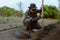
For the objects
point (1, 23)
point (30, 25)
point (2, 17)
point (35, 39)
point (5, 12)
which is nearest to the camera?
point (35, 39)

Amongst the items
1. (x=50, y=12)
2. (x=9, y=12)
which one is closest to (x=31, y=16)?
(x=9, y=12)

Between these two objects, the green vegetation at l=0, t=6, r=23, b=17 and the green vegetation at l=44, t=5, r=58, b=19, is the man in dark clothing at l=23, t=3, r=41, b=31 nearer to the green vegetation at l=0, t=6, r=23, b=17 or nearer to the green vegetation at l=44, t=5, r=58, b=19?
the green vegetation at l=0, t=6, r=23, b=17

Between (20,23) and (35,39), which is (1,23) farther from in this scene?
(35,39)

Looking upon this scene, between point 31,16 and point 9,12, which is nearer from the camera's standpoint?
point 31,16

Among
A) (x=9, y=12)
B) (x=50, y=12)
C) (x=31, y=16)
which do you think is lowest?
(x=50, y=12)

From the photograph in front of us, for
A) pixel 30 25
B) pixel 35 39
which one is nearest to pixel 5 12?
pixel 30 25

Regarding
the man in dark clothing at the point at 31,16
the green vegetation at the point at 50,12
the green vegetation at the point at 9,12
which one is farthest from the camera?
the green vegetation at the point at 50,12

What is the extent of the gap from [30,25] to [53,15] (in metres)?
4.30

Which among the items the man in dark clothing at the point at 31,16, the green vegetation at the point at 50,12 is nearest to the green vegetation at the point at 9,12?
the green vegetation at the point at 50,12

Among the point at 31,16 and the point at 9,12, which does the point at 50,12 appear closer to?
the point at 9,12

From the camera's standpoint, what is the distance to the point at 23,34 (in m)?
8.54

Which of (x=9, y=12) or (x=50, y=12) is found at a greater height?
(x=9, y=12)

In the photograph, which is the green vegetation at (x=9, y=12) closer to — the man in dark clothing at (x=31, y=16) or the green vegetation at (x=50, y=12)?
the green vegetation at (x=50, y=12)

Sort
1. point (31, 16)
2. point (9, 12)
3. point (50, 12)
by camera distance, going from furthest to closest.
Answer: point (50, 12)
point (9, 12)
point (31, 16)
